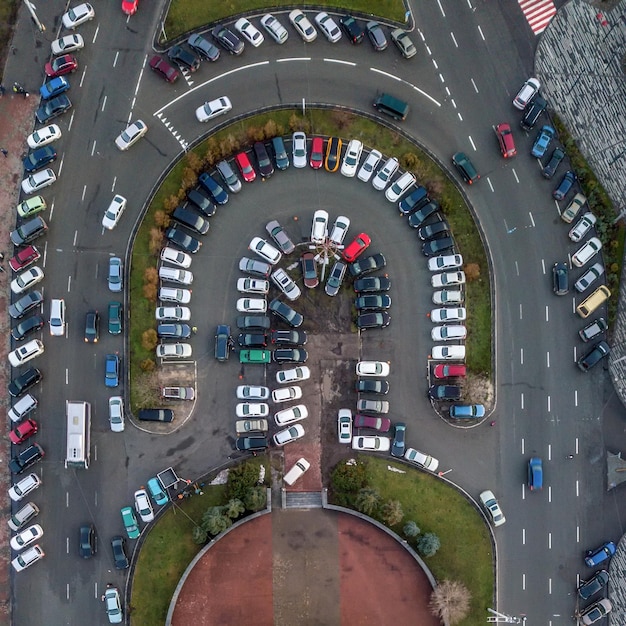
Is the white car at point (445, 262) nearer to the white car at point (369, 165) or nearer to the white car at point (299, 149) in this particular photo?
the white car at point (369, 165)

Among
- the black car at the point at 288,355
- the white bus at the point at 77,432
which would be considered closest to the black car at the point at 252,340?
the black car at the point at 288,355

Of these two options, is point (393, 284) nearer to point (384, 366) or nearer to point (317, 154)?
point (384, 366)

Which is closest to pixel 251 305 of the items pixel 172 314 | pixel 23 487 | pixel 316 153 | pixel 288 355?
pixel 288 355

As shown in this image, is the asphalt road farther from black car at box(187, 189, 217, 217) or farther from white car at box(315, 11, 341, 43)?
black car at box(187, 189, 217, 217)

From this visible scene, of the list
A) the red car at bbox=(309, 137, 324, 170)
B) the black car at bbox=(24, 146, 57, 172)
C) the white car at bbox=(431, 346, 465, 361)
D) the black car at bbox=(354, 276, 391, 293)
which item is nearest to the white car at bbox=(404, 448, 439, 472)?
the white car at bbox=(431, 346, 465, 361)

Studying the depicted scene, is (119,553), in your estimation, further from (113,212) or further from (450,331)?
(450,331)
